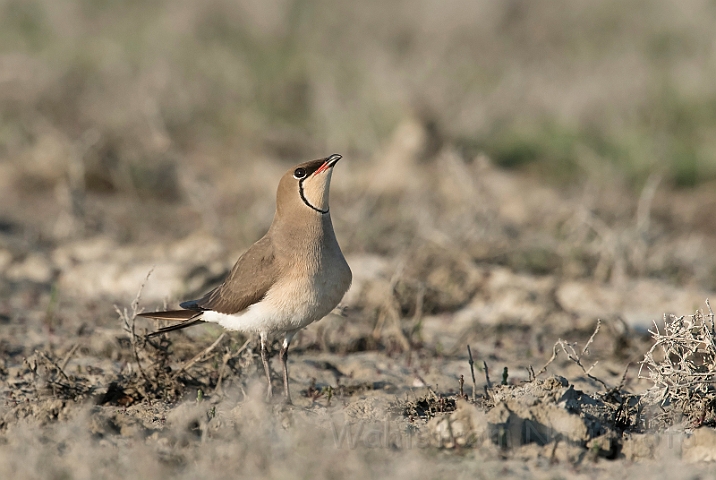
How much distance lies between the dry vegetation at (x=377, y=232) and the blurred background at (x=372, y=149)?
4 cm

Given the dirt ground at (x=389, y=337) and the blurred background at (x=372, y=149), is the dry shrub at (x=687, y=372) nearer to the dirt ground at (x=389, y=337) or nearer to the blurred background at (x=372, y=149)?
the dirt ground at (x=389, y=337)

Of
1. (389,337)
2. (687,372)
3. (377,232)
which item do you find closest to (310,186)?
(389,337)

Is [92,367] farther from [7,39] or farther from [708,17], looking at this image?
[708,17]

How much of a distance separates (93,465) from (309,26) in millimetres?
13710

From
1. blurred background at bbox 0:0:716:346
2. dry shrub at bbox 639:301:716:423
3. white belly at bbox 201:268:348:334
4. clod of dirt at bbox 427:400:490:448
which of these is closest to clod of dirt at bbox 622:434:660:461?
dry shrub at bbox 639:301:716:423

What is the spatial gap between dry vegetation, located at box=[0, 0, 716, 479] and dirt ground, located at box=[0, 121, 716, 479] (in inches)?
0.9

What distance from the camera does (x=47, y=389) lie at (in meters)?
4.50

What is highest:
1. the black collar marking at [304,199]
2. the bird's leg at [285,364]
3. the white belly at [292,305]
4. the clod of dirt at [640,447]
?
the black collar marking at [304,199]

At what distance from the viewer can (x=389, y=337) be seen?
579 centimetres

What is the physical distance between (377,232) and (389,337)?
2198 mm

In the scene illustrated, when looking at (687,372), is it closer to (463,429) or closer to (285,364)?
(463,429)

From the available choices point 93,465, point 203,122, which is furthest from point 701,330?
point 203,122

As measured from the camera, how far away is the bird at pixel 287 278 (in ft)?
14.6

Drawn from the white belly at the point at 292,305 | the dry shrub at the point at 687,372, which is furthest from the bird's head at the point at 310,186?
the dry shrub at the point at 687,372
